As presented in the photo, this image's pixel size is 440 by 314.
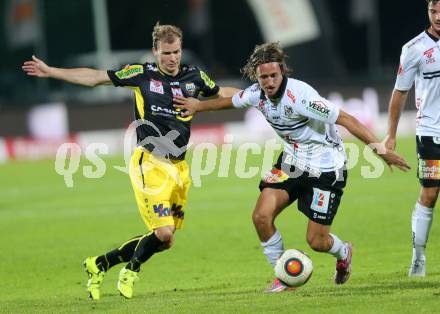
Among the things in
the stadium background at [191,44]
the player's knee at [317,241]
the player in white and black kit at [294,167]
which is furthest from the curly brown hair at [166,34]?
the stadium background at [191,44]

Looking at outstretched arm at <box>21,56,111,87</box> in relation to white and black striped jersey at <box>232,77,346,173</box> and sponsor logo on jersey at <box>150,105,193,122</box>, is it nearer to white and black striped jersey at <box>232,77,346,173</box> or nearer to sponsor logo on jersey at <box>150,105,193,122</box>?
sponsor logo on jersey at <box>150,105,193,122</box>

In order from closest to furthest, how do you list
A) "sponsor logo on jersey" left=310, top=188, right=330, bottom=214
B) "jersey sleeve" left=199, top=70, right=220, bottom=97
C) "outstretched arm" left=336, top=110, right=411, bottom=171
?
"outstretched arm" left=336, top=110, right=411, bottom=171, "sponsor logo on jersey" left=310, top=188, right=330, bottom=214, "jersey sleeve" left=199, top=70, right=220, bottom=97

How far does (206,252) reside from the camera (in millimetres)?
12344

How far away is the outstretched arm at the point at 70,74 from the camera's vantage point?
9375 millimetres

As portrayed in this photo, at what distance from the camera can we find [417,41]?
357 inches

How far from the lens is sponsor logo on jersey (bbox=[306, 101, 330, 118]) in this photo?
8.52 metres

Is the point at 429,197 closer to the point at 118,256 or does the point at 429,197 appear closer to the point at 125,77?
the point at 118,256

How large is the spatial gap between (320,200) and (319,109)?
0.85 m

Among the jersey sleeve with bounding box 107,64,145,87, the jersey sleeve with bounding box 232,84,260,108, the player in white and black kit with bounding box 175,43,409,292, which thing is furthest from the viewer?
the jersey sleeve with bounding box 107,64,145,87

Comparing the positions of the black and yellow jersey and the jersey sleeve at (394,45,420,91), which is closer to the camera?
the jersey sleeve at (394,45,420,91)

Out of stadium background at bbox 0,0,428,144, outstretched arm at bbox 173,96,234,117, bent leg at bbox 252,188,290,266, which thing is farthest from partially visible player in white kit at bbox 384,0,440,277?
stadium background at bbox 0,0,428,144

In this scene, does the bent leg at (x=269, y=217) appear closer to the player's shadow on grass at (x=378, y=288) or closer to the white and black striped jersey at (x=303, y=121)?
the white and black striped jersey at (x=303, y=121)

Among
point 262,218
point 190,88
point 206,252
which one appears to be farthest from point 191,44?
point 262,218

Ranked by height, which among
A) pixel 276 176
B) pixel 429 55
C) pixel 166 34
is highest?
pixel 166 34
